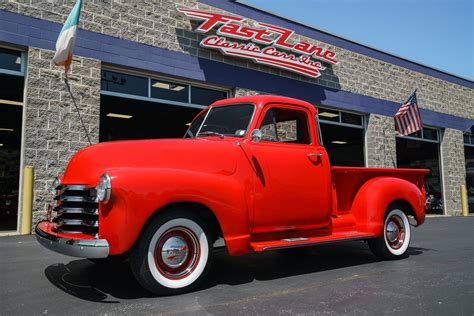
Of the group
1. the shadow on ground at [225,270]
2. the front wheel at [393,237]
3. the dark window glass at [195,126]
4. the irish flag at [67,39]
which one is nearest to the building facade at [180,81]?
the irish flag at [67,39]

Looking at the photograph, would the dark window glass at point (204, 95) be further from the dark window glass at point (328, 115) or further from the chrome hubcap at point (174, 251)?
the chrome hubcap at point (174, 251)

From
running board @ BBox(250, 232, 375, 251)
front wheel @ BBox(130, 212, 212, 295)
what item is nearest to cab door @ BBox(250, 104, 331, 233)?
running board @ BBox(250, 232, 375, 251)

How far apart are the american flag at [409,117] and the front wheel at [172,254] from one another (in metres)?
13.3

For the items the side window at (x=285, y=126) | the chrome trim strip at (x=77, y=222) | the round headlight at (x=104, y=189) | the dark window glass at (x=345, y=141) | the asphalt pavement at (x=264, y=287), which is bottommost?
the asphalt pavement at (x=264, y=287)

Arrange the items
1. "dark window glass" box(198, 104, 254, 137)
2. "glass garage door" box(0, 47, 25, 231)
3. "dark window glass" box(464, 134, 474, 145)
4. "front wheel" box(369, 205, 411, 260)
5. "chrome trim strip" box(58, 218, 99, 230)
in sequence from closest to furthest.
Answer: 1. "chrome trim strip" box(58, 218, 99, 230)
2. "dark window glass" box(198, 104, 254, 137)
3. "front wheel" box(369, 205, 411, 260)
4. "glass garage door" box(0, 47, 25, 231)
5. "dark window glass" box(464, 134, 474, 145)

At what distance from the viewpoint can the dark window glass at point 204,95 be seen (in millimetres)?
11172

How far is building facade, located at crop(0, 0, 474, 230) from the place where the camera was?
8.53 m

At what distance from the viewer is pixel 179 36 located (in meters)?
10.8

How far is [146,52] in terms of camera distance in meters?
10.1

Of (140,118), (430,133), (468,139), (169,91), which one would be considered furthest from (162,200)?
(468,139)

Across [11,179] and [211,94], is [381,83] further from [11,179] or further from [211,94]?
[11,179]

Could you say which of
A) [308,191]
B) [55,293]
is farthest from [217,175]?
[55,293]

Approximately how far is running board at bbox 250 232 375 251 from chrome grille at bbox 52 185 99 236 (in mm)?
1717

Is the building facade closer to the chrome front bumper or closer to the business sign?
the business sign
